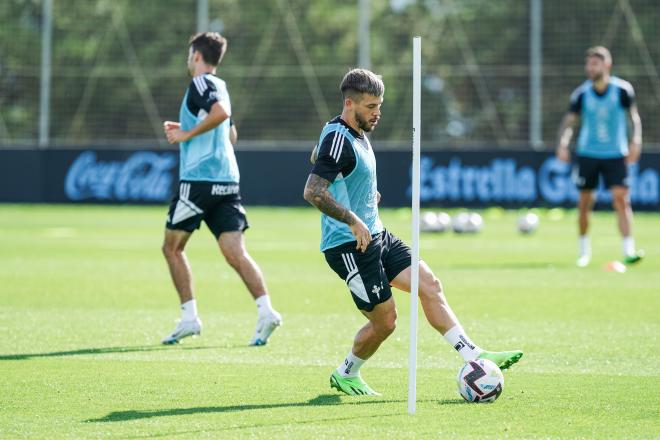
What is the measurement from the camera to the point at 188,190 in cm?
1023

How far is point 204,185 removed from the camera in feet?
33.6

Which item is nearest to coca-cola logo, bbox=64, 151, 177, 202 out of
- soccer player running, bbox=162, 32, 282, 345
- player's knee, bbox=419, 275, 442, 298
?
soccer player running, bbox=162, 32, 282, 345

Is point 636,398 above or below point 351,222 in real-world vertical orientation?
below

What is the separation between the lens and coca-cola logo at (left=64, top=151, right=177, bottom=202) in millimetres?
31516

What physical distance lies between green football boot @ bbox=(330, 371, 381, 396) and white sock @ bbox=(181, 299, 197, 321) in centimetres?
259

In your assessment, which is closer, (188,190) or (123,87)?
(188,190)

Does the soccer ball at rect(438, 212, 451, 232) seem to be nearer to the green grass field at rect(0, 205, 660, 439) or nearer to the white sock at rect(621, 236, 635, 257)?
the green grass field at rect(0, 205, 660, 439)

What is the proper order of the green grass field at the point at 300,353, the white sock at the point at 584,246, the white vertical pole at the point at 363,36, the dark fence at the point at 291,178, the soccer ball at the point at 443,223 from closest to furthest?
1. the green grass field at the point at 300,353
2. the white sock at the point at 584,246
3. the soccer ball at the point at 443,223
4. the dark fence at the point at 291,178
5. the white vertical pole at the point at 363,36

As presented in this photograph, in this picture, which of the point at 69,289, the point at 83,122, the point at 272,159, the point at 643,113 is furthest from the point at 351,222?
the point at 83,122

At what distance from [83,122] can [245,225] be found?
26.5 m

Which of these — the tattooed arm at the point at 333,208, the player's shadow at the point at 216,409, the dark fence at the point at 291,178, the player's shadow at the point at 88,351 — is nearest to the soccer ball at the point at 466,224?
the dark fence at the point at 291,178

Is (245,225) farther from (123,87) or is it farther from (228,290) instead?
(123,87)

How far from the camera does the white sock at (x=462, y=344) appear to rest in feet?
25.1

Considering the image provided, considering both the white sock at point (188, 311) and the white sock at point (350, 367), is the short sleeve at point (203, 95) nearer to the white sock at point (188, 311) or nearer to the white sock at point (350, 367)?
the white sock at point (188, 311)
